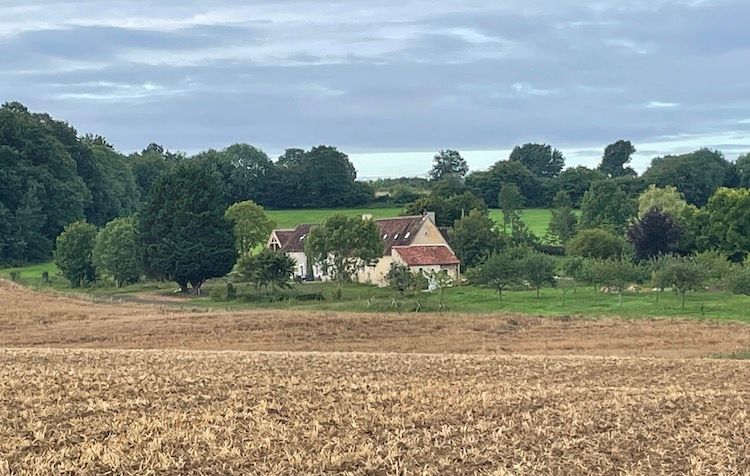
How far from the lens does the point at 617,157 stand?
192 m

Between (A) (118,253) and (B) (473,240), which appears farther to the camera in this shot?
(B) (473,240)

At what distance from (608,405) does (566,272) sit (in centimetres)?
5158

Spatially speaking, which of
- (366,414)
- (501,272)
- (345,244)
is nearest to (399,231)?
(345,244)

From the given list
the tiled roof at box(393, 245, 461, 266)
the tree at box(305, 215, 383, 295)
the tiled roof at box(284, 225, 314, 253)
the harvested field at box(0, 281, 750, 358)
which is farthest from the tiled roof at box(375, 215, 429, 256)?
the harvested field at box(0, 281, 750, 358)

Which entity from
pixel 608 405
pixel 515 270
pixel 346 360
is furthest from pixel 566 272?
pixel 608 405

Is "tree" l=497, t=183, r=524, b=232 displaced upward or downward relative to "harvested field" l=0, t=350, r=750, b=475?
upward

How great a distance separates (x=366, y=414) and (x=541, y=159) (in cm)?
18511

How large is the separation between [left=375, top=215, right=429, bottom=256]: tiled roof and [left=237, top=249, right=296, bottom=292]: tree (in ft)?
49.9

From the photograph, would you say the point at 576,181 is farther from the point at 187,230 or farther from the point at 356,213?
the point at 187,230

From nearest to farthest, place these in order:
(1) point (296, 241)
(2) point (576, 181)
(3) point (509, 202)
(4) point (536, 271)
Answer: (4) point (536, 271) < (1) point (296, 241) < (3) point (509, 202) < (2) point (576, 181)

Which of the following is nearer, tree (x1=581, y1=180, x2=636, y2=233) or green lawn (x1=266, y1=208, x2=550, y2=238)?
tree (x1=581, y1=180, x2=636, y2=233)

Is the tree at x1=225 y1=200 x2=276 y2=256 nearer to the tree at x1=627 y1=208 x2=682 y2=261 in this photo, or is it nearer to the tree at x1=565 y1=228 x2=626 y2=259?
the tree at x1=565 y1=228 x2=626 y2=259

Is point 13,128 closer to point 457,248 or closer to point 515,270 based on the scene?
point 457,248

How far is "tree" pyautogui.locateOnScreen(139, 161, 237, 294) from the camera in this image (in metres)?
66.7
